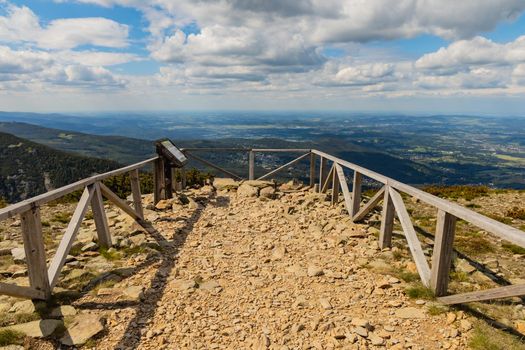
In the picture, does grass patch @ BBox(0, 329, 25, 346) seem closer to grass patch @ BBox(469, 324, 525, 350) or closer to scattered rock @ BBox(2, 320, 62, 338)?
scattered rock @ BBox(2, 320, 62, 338)

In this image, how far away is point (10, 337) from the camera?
4285 mm

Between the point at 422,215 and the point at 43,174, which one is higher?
the point at 422,215

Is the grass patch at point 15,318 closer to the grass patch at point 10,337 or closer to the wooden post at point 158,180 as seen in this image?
the grass patch at point 10,337

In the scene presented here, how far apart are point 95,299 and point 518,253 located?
372 inches

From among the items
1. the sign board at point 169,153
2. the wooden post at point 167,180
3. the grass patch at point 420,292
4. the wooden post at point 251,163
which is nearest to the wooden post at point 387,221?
the grass patch at point 420,292

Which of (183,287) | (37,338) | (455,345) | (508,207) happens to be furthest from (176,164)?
(508,207)

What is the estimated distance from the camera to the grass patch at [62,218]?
11.2 m

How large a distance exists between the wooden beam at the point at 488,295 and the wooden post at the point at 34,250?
614 cm


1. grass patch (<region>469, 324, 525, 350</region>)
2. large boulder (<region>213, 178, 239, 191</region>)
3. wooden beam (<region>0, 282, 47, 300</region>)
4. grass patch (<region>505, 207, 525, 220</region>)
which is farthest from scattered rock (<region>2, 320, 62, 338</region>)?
grass patch (<region>505, 207, 525, 220</region>)

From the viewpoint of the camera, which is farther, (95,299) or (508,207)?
(508,207)

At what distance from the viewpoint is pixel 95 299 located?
18.4 ft

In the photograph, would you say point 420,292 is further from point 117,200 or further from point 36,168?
point 36,168

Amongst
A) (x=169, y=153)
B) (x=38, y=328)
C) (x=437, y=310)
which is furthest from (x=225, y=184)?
(x=437, y=310)

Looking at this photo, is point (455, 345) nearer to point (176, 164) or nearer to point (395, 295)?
point (395, 295)
